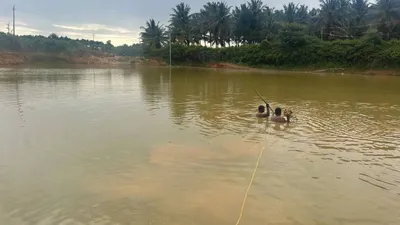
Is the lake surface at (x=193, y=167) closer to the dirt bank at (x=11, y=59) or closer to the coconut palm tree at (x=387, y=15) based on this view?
the coconut palm tree at (x=387, y=15)

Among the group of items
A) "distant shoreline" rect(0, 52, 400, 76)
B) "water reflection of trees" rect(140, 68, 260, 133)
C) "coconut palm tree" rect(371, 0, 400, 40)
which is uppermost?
"coconut palm tree" rect(371, 0, 400, 40)

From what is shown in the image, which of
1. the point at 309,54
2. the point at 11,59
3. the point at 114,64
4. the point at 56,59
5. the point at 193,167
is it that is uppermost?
the point at 309,54

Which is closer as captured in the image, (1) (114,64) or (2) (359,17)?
(2) (359,17)

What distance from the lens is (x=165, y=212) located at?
5.15m

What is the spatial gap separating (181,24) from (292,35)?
24.4 metres

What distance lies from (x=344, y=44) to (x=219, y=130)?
40.0 meters

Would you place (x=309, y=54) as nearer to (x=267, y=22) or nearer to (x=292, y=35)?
(x=292, y=35)

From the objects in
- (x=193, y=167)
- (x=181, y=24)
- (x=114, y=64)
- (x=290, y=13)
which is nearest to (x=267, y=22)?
(x=290, y=13)

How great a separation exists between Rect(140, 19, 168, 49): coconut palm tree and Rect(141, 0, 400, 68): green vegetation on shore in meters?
0.93

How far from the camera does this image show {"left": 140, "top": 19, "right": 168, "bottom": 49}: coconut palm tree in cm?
7056

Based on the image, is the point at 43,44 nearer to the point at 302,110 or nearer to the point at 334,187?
the point at 302,110

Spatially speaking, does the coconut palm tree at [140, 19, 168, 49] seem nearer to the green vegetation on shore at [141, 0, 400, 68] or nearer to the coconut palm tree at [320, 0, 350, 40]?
the green vegetation on shore at [141, 0, 400, 68]

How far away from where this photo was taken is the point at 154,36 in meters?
71.2

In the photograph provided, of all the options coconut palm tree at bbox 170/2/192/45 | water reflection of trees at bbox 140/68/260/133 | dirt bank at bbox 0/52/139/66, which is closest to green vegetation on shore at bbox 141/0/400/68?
coconut palm tree at bbox 170/2/192/45
